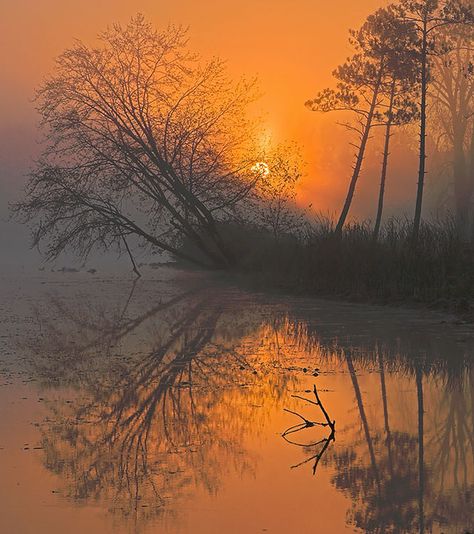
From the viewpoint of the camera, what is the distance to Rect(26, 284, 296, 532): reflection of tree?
6.21m

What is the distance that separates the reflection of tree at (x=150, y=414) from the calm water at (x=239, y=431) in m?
0.02

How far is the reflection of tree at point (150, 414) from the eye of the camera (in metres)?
6.21

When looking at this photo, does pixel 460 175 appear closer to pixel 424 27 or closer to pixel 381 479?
pixel 424 27

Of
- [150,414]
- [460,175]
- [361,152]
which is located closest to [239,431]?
[150,414]

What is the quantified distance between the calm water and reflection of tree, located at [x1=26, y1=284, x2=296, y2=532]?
2cm

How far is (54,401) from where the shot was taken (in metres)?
9.14

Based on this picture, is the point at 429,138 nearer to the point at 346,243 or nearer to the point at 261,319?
the point at 346,243

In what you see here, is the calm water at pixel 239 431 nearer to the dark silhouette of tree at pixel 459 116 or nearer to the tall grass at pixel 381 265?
the tall grass at pixel 381 265

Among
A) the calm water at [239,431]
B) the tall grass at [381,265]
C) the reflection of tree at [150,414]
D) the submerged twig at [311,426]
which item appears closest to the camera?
the calm water at [239,431]

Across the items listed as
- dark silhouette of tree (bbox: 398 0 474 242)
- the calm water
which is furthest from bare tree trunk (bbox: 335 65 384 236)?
the calm water

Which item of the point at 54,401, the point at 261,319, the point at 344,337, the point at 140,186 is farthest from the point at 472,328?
the point at 140,186

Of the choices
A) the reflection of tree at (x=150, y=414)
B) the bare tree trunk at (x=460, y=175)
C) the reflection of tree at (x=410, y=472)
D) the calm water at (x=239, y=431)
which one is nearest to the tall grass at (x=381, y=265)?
the calm water at (x=239, y=431)

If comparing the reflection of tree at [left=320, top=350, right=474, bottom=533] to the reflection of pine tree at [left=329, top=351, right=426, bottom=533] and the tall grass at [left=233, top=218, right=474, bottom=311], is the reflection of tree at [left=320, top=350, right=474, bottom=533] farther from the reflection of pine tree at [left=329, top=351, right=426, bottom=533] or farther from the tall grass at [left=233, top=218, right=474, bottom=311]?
the tall grass at [left=233, top=218, right=474, bottom=311]

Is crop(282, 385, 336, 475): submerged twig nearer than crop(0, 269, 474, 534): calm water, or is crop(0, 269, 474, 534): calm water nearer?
crop(0, 269, 474, 534): calm water
